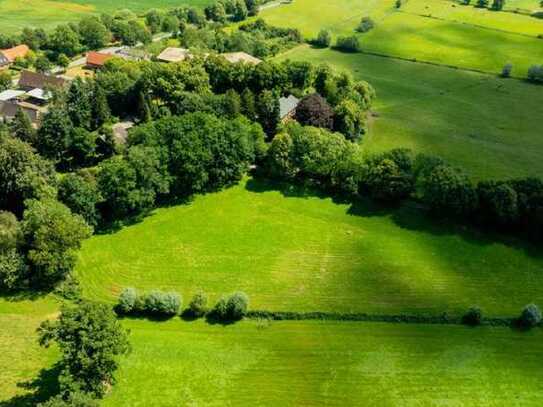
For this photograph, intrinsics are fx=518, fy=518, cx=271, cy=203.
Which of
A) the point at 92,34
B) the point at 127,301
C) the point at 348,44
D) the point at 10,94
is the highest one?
the point at 92,34

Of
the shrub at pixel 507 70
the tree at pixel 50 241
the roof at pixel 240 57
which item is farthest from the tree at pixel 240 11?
the tree at pixel 50 241

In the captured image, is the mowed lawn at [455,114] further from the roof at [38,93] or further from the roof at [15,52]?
the roof at [15,52]

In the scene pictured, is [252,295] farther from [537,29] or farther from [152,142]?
[537,29]

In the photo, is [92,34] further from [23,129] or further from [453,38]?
[453,38]

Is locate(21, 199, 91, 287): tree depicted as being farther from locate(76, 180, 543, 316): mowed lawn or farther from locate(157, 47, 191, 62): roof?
locate(157, 47, 191, 62): roof

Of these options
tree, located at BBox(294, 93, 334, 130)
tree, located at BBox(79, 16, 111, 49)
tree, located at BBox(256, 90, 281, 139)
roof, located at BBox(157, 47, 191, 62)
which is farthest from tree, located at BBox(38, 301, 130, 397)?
tree, located at BBox(79, 16, 111, 49)

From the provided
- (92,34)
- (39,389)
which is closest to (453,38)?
(92,34)
